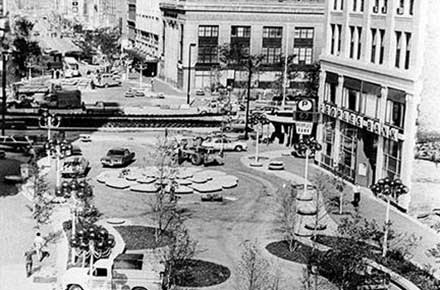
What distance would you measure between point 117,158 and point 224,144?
12.1 metres

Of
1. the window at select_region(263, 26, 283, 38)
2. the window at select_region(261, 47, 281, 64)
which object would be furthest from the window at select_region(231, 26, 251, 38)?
the window at select_region(261, 47, 281, 64)

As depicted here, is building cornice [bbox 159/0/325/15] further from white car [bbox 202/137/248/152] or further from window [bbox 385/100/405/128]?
window [bbox 385/100/405/128]

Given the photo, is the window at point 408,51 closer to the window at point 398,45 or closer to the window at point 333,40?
the window at point 398,45

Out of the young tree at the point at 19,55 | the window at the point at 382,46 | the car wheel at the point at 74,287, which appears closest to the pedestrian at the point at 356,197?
the window at the point at 382,46

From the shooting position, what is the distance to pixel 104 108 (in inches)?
3691

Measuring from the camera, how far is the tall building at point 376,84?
162ft

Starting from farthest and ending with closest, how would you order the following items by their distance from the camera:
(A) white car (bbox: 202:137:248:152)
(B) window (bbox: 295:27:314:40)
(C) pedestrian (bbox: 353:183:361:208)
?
(B) window (bbox: 295:27:314:40) → (A) white car (bbox: 202:137:248:152) → (C) pedestrian (bbox: 353:183:361:208)

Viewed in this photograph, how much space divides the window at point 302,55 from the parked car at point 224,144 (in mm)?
50520

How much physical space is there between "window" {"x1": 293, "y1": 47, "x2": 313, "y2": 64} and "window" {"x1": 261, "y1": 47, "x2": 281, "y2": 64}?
2.67 metres

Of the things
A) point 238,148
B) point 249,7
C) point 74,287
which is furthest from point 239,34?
point 74,287

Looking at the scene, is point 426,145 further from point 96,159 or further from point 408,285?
point 96,159

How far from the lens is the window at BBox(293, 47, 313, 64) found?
120456 millimetres

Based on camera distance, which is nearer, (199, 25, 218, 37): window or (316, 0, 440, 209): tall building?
(316, 0, 440, 209): tall building

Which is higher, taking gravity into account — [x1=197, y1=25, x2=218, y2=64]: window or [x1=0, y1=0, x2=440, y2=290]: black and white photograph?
[x1=197, y1=25, x2=218, y2=64]: window
